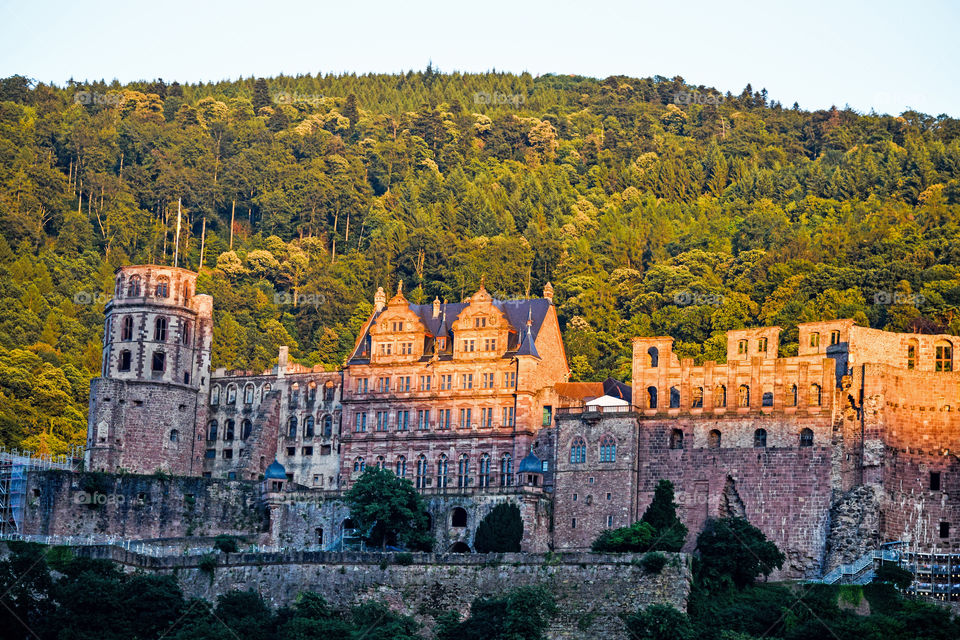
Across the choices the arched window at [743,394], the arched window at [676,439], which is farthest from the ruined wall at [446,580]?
the arched window at [743,394]

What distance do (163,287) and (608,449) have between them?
2988 centimetres

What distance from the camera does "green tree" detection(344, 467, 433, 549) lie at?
86.8 meters

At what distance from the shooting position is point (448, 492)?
9125 centimetres

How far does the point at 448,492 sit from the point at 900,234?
4682 centimetres

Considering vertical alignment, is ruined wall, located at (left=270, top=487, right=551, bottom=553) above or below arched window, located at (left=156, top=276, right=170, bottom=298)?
below

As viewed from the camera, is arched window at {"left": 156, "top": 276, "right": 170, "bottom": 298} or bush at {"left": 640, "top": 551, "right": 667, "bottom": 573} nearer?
bush at {"left": 640, "top": 551, "right": 667, "bottom": 573}

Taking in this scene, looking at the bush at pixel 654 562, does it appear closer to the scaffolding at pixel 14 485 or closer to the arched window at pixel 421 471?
the arched window at pixel 421 471

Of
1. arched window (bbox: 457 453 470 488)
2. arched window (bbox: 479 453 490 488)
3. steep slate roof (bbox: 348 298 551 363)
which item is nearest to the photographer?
arched window (bbox: 479 453 490 488)

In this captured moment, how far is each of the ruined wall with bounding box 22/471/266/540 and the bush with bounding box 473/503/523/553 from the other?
14259 millimetres

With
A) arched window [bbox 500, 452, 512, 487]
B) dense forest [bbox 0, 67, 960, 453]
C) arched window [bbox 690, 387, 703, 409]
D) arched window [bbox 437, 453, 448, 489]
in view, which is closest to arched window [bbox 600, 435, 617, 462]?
arched window [bbox 690, 387, 703, 409]

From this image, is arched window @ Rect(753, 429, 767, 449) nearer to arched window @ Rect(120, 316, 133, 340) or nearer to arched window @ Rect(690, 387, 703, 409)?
arched window @ Rect(690, 387, 703, 409)

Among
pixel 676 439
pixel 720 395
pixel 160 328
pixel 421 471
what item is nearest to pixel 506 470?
pixel 421 471

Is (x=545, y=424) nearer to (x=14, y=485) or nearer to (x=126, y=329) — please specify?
(x=126, y=329)

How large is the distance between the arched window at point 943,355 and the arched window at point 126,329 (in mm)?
46175
